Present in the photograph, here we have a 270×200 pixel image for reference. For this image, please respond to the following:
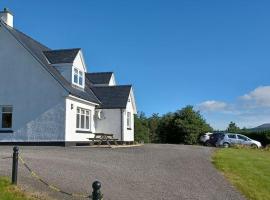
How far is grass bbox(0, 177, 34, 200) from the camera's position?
10.4 metres

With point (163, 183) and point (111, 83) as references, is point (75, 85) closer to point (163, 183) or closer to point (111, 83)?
point (111, 83)

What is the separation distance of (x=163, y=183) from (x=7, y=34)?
1913 centimetres

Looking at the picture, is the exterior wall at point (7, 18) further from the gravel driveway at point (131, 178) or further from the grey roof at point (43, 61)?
the gravel driveway at point (131, 178)

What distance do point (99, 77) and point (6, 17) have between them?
506 inches

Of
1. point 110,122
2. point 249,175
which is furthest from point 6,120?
point 249,175

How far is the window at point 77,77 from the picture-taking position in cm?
3164

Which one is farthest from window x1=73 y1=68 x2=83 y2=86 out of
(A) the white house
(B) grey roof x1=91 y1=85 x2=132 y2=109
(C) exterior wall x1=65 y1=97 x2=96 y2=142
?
(B) grey roof x1=91 y1=85 x2=132 y2=109

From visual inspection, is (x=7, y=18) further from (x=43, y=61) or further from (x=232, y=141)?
(x=232, y=141)

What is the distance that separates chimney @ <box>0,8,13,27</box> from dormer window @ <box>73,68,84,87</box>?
5763mm

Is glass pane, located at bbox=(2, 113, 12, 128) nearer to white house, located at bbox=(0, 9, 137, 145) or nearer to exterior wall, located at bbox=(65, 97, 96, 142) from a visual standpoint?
white house, located at bbox=(0, 9, 137, 145)

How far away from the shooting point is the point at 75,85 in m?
31.5

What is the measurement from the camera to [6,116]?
28.8 metres

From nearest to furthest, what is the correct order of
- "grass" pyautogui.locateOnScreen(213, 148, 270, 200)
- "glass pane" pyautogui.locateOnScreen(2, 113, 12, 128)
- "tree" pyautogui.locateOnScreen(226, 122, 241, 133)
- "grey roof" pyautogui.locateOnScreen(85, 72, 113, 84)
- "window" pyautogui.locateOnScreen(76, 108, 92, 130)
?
"grass" pyautogui.locateOnScreen(213, 148, 270, 200) → "glass pane" pyautogui.locateOnScreen(2, 113, 12, 128) → "window" pyautogui.locateOnScreen(76, 108, 92, 130) → "grey roof" pyautogui.locateOnScreen(85, 72, 113, 84) → "tree" pyautogui.locateOnScreen(226, 122, 241, 133)

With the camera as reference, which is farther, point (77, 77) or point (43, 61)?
point (77, 77)
